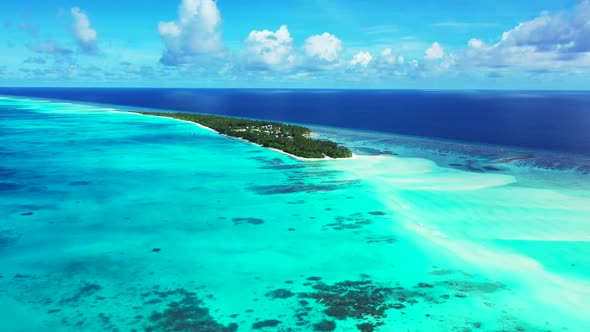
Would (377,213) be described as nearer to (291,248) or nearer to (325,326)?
(291,248)

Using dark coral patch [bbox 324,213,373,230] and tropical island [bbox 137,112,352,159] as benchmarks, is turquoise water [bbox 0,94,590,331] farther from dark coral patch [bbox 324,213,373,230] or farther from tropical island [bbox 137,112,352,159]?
tropical island [bbox 137,112,352,159]

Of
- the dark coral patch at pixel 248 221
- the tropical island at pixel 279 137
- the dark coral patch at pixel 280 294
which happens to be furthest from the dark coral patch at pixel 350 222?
the tropical island at pixel 279 137

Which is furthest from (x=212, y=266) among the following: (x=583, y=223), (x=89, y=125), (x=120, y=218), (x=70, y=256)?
(x=89, y=125)

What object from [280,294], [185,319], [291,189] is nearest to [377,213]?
[291,189]

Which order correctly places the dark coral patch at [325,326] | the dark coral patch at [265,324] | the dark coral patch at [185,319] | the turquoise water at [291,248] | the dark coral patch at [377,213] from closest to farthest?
the dark coral patch at [185,319] < the dark coral patch at [325,326] < the dark coral patch at [265,324] < the turquoise water at [291,248] < the dark coral patch at [377,213]

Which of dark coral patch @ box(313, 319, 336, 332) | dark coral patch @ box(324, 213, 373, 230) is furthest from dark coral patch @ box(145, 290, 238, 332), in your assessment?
dark coral patch @ box(324, 213, 373, 230)

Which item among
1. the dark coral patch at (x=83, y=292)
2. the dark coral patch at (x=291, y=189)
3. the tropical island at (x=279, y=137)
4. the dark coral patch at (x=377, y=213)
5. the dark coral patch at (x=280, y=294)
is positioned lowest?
the dark coral patch at (x=280, y=294)

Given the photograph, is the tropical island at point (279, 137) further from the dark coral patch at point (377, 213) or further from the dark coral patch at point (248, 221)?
the dark coral patch at point (248, 221)
